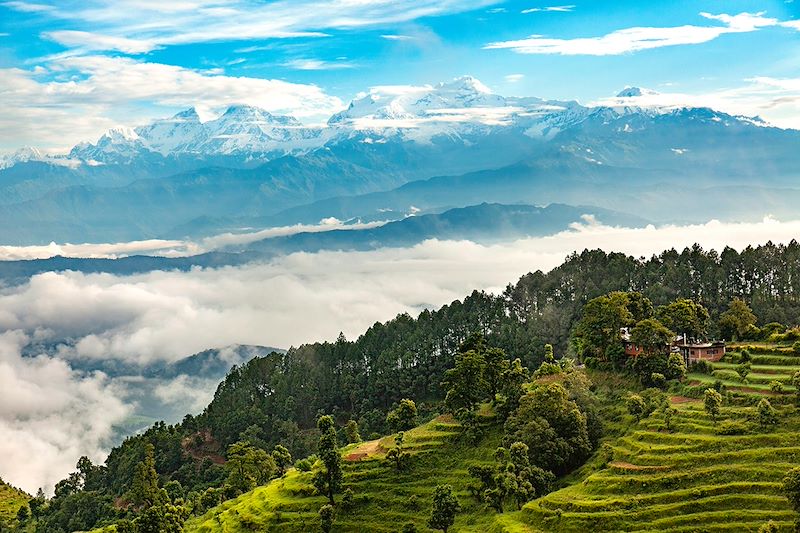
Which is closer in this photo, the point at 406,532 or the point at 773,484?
the point at 773,484

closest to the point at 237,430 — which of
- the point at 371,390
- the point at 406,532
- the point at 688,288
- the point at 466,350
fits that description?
the point at 371,390

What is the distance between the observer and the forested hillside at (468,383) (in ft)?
273

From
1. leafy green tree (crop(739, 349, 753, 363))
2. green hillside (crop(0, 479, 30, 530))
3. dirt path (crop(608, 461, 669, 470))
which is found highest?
leafy green tree (crop(739, 349, 753, 363))

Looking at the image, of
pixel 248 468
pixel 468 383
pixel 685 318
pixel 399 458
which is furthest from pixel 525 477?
pixel 248 468

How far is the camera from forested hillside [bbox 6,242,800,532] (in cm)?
8325

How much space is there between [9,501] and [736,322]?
143521 mm

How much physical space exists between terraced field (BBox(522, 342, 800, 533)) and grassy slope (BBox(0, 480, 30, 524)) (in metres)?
114

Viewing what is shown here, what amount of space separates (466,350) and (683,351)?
26.8m

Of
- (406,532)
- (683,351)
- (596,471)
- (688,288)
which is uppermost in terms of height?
(688,288)

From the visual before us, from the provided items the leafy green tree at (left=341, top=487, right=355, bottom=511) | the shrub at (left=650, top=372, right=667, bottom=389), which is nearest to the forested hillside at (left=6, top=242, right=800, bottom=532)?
the shrub at (left=650, top=372, right=667, bottom=389)

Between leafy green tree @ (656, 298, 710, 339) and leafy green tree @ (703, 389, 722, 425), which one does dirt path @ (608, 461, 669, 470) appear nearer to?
leafy green tree @ (703, 389, 722, 425)

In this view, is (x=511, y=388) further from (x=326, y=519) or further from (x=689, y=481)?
(x=689, y=481)

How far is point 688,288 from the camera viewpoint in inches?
5074

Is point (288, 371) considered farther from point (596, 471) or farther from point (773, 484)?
point (773, 484)
